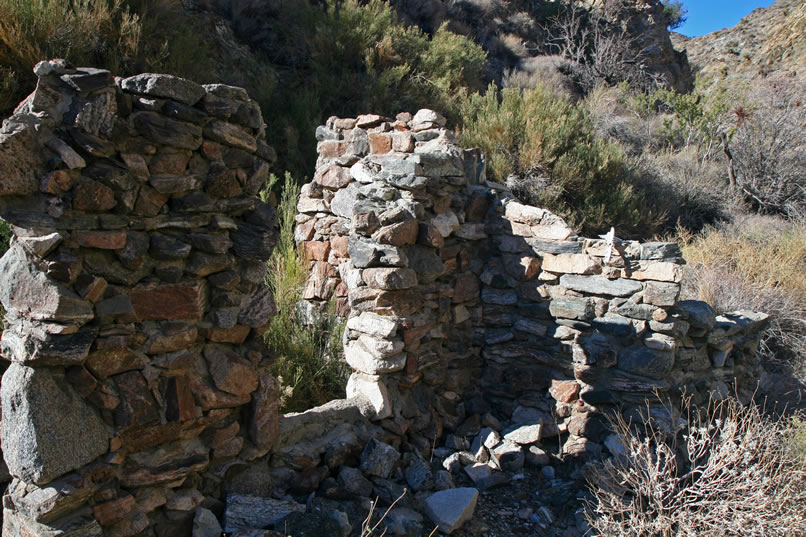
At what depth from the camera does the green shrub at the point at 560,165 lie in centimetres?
678

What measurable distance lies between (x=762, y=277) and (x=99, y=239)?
6.96 m

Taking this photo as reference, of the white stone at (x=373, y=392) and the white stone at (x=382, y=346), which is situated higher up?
the white stone at (x=382, y=346)

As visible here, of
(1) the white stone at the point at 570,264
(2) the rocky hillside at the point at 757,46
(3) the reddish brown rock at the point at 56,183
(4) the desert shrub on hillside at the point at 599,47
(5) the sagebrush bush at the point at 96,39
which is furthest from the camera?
(2) the rocky hillside at the point at 757,46

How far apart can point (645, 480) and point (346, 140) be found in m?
3.34

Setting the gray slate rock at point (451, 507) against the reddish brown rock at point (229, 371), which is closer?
the reddish brown rock at point (229, 371)

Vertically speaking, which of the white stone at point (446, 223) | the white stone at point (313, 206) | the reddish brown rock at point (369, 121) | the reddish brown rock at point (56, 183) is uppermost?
the reddish brown rock at point (369, 121)

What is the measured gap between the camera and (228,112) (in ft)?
8.06

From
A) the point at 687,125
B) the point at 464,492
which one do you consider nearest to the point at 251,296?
the point at 464,492

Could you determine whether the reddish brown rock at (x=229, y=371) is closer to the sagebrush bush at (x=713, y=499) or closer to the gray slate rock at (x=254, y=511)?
the gray slate rock at (x=254, y=511)

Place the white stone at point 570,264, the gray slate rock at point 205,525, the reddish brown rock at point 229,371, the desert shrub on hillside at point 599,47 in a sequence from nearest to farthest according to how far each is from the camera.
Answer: the gray slate rock at point 205,525, the reddish brown rock at point 229,371, the white stone at point 570,264, the desert shrub on hillside at point 599,47

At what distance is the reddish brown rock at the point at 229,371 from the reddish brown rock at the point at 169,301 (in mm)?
206

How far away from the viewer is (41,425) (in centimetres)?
202

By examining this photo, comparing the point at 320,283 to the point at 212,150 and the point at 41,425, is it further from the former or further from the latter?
the point at 41,425

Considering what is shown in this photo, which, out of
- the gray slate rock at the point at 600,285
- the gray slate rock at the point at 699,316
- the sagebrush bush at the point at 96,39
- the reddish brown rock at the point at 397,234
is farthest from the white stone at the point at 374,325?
the sagebrush bush at the point at 96,39
